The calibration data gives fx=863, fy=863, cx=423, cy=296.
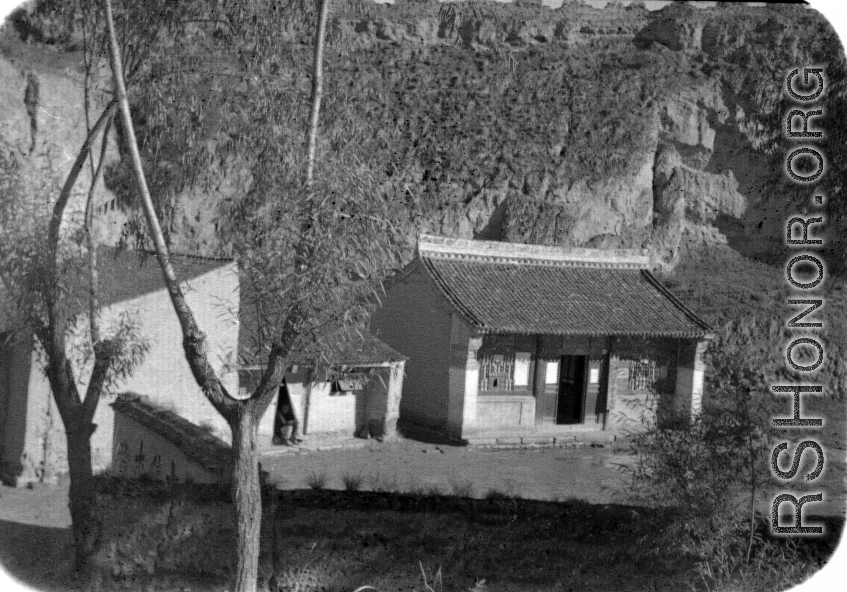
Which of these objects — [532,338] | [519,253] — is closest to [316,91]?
[519,253]

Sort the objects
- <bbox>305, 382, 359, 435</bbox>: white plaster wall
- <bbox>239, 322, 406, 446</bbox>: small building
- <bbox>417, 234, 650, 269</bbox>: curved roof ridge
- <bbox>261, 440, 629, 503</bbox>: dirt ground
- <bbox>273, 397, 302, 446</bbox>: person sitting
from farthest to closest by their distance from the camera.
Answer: <bbox>417, 234, 650, 269</bbox>: curved roof ridge → <bbox>305, 382, 359, 435</bbox>: white plaster wall → <bbox>273, 397, 302, 446</bbox>: person sitting → <bbox>239, 322, 406, 446</bbox>: small building → <bbox>261, 440, 629, 503</bbox>: dirt ground

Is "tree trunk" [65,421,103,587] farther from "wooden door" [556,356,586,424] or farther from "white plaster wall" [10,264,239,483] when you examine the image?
"wooden door" [556,356,586,424]

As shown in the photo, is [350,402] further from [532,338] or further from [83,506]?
[532,338]

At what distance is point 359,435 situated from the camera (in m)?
8.04

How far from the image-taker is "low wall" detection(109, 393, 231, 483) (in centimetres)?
656

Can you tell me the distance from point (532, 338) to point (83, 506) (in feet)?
17.9

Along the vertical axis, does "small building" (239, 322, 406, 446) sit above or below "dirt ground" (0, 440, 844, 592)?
above

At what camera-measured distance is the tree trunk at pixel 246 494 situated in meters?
5.17

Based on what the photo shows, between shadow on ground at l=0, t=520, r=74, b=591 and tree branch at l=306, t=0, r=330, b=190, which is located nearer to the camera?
tree branch at l=306, t=0, r=330, b=190

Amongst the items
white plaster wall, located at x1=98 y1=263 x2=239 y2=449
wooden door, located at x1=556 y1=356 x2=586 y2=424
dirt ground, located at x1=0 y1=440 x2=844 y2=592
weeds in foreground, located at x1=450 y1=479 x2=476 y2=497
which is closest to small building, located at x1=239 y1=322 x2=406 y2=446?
white plaster wall, located at x1=98 y1=263 x2=239 y2=449

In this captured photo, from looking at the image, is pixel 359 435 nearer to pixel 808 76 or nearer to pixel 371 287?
pixel 371 287

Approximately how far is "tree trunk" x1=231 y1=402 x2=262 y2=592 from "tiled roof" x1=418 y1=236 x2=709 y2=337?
4.52 meters

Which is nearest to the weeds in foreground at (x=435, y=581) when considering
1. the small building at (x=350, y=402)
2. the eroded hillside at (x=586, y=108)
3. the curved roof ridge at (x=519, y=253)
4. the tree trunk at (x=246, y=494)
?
the tree trunk at (x=246, y=494)

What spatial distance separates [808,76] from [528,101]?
232 centimetres
